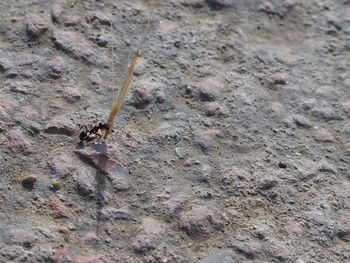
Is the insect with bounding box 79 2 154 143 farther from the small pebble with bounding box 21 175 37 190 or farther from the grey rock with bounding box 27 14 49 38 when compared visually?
the grey rock with bounding box 27 14 49 38

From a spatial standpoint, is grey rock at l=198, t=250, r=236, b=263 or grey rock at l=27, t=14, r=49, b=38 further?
grey rock at l=27, t=14, r=49, b=38

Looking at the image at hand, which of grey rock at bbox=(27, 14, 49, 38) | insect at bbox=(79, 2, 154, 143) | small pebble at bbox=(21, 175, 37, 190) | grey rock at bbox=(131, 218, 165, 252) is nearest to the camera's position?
grey rock at bbox=(131, 218, 165, 252)

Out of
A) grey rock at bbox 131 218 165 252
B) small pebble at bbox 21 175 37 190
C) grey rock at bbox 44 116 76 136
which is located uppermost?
grey rock at bbox 44 116 76 136

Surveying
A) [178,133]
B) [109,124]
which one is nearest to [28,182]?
[109,124]

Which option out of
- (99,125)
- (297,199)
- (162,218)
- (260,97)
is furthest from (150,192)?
(260,97)

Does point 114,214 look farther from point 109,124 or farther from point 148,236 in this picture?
point 109,124

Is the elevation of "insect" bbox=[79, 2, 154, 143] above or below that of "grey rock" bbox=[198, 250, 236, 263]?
above

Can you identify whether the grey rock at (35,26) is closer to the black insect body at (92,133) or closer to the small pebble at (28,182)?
the black insect body at (92,133)

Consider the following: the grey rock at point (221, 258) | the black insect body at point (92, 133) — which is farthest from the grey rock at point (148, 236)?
the black insect body at point (92, 133)

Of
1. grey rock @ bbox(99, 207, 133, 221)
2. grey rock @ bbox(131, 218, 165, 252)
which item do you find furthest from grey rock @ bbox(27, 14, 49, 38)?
grey rock @ bbox(131, 218, 165, 252)

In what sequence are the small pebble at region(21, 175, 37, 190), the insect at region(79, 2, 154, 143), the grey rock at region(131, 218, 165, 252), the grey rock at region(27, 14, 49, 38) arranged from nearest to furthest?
the grey rock at region(131, 218, 165, 252) < the small pebble at region(21, 175, 37, 190) < the insect at region(79, 2, 154, 143) < the grey rock at region(27, 14, 49, 38)
